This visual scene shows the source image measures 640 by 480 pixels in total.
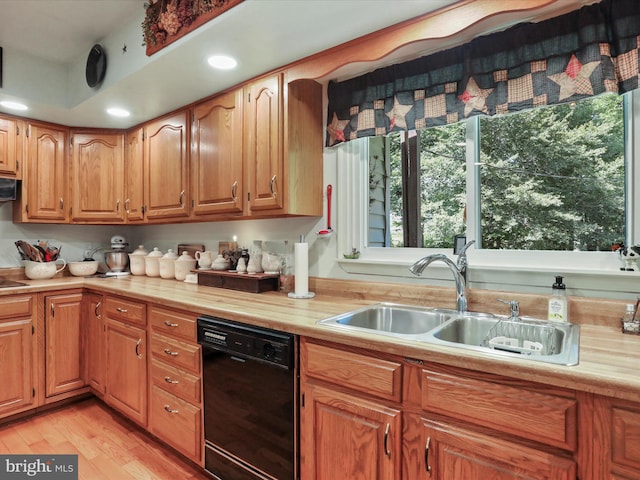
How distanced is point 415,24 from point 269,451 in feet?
6.15

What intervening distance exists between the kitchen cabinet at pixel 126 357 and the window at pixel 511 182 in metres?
1.49

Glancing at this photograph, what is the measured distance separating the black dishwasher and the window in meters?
0.91

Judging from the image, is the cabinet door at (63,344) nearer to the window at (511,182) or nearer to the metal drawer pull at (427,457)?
the window at (511,182)

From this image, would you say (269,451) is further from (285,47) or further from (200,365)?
(285,47)

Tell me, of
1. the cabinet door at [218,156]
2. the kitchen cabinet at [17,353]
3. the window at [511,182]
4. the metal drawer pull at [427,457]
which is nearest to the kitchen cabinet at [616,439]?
the metal drawer pull at [427,457]

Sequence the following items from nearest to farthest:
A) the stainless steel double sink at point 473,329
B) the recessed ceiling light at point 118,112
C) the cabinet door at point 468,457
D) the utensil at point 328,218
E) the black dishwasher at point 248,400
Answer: the cabinet door at point 468,457 < the stainless steel double sink at point 473,329 < the black dishwasher at point 248,400 < the utensil at point 328,218 < the recessed ceiling light at point 118,112

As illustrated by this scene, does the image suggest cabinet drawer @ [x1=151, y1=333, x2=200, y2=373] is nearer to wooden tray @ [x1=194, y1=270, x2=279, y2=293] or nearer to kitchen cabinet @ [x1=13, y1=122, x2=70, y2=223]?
wooden tray @ [x1=194, y1=270, x2=279, y2=293]

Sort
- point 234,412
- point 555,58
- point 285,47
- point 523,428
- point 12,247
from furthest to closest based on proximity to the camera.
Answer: point 12,247 → point 285,47 → point 234,412 → point 555,58 → point 523,428

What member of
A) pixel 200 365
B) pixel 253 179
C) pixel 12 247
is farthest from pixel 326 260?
pixel 12 247

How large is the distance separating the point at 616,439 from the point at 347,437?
0.79 metres

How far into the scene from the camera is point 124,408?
230 centimetres

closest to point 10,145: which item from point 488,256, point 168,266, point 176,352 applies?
point 168,266

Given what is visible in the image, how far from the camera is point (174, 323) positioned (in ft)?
6.40

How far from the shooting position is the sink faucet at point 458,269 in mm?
1585
